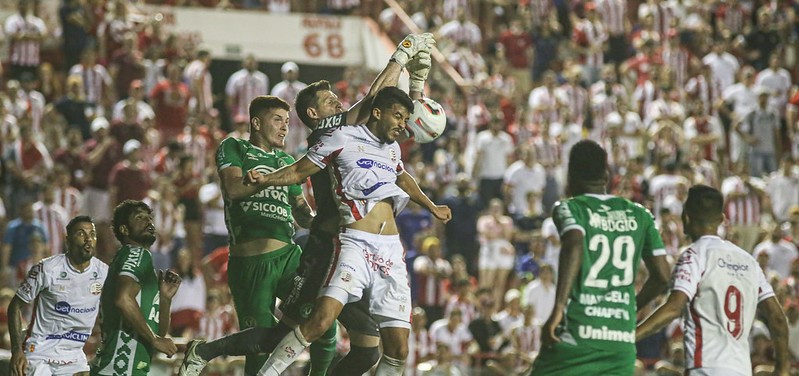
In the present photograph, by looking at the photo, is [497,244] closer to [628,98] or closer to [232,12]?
[628,98]

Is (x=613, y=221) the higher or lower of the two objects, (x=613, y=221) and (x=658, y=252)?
the higher

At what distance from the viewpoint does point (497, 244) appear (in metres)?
20.9

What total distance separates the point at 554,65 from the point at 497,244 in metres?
7.33

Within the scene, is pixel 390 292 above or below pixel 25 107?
below

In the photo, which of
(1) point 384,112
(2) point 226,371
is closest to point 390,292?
(1) point 384,112

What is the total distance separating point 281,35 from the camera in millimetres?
27703

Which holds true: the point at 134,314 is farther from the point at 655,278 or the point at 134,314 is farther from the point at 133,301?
the point at 655,278

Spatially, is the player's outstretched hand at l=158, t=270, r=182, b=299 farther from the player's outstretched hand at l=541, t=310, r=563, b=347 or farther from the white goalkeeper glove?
the player's outstretched hand at l=541, t=310, r=563, b=347

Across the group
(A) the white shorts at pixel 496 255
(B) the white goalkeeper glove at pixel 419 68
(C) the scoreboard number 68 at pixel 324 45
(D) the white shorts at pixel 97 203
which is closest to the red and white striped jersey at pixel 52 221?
(D) the white shorts at pixel 97 203

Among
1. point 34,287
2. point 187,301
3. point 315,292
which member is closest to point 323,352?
point 315,292

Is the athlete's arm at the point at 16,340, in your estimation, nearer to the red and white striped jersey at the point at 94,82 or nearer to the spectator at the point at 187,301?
the spectator at the point at 187,301

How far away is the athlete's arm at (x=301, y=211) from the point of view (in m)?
10.5

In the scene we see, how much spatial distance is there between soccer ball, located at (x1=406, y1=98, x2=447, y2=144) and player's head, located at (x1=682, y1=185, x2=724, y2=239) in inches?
72.2

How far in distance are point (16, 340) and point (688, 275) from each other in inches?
184
